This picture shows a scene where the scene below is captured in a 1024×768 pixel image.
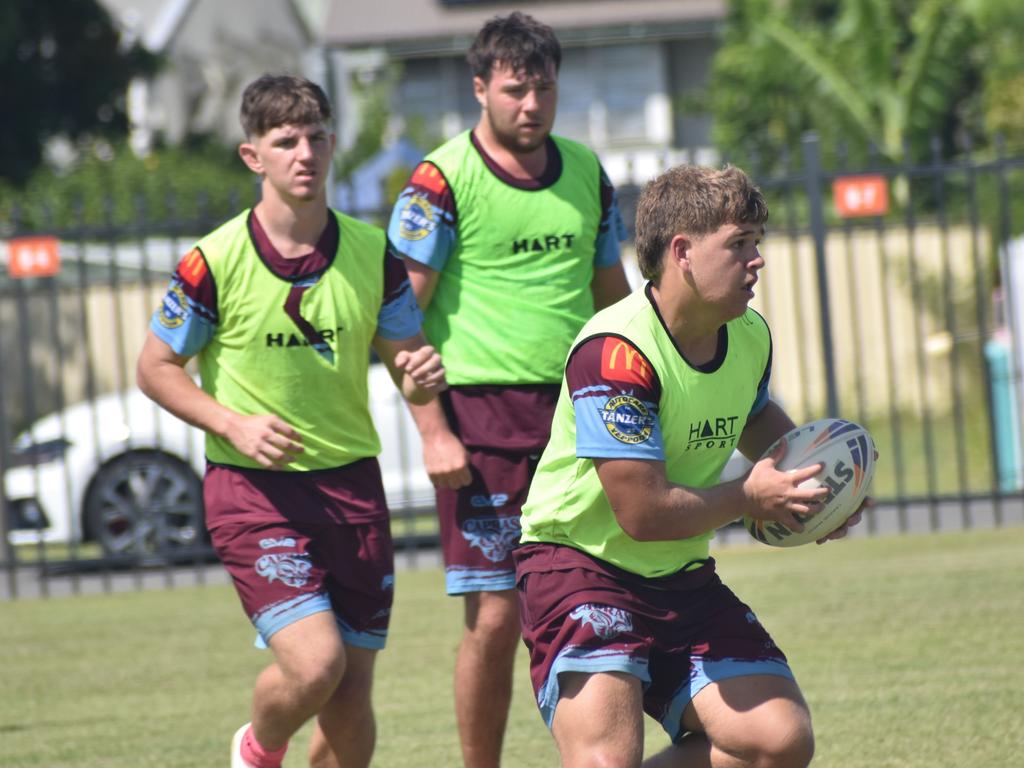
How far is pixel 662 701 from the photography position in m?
3.88

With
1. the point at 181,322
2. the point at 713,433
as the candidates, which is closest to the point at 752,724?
the point at 713,433

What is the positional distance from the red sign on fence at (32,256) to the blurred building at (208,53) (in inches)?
962

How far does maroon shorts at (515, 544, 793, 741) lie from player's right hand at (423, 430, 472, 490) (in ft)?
3.37

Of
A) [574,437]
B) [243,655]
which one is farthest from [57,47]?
[574,437]

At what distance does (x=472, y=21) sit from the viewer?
122 feet

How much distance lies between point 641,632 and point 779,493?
467mm

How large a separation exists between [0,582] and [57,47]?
39.6 feet

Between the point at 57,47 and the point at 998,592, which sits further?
the point at 57,47

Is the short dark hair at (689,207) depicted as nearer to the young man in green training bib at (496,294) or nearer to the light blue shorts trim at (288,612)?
the young man in green training bib at (496,294)

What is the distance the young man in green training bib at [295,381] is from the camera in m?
4.62

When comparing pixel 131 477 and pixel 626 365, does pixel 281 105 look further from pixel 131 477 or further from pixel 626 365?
pixel 131 477

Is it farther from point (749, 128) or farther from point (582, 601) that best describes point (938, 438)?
point (582, 601)

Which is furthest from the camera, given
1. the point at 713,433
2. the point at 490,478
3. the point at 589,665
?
the point at 490,478

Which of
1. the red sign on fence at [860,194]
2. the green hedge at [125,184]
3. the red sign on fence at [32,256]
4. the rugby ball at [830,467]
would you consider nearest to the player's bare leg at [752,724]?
the rugby ball at [830,467]
